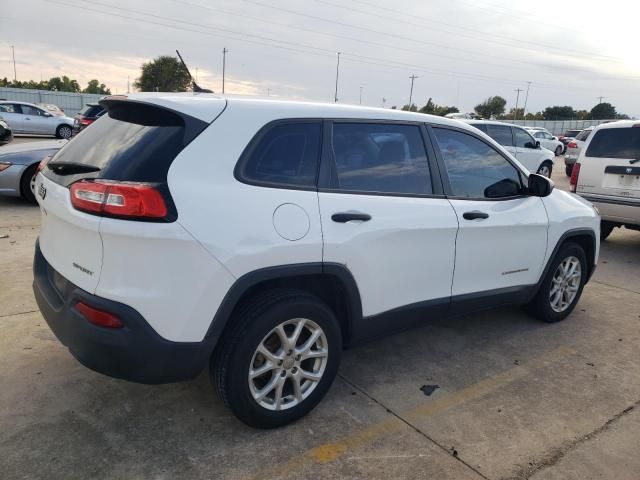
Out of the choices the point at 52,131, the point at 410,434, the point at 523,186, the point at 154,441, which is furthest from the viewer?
the point at 52,131

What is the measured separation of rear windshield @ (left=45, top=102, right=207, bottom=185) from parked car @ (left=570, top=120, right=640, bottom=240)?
6273mm

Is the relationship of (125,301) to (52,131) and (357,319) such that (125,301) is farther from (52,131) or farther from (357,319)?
(52,131)

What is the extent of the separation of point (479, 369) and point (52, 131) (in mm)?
22239

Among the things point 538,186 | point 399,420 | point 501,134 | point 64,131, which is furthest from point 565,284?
point 64,131

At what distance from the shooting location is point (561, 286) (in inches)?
179

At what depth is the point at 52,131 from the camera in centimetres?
2133

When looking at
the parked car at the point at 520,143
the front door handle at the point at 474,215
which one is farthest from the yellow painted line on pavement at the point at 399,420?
the parked car at the point at 520,143

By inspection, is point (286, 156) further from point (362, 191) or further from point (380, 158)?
point (380, 158)

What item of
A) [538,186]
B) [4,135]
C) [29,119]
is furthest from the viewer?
[29,119]

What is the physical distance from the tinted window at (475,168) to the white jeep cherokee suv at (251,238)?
2cm

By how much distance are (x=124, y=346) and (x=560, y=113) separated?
101 meters

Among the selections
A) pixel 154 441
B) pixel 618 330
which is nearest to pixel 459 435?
pixel 154 441

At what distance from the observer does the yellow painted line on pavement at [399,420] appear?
2.55 m

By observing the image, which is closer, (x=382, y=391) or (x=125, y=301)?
(x=125, y=301)
